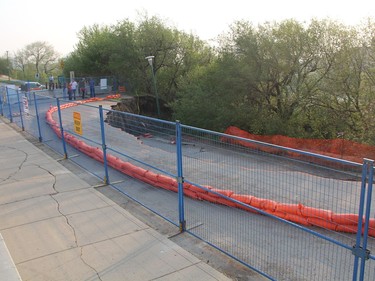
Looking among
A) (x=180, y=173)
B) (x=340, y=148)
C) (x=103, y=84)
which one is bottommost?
(x=340, y=148)

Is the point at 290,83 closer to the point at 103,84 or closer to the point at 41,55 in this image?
the point at 103,84

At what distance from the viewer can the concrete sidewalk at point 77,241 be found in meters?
4.59

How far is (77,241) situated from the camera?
5492mm

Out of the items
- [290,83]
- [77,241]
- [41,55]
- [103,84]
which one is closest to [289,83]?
[290,83]

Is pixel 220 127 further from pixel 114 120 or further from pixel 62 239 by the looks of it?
pixel 62 239

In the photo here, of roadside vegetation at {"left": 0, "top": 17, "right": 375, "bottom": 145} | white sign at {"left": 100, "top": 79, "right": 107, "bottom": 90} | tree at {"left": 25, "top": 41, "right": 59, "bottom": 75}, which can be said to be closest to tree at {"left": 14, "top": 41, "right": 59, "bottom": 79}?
tree at {"left": 25, "top": 41, "right": 59, "bottom": 75}

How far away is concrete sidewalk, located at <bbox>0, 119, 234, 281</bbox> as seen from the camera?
4.59m

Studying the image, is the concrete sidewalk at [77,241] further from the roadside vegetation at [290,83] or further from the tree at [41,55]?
the tree at [41,55]

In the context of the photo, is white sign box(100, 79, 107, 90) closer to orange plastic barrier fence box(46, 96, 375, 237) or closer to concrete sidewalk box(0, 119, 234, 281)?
orange plastic barrier fence box(46, 96, 375, 237)

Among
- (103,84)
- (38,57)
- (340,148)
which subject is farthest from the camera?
(38,57)

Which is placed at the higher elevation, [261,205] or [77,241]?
[261,205]

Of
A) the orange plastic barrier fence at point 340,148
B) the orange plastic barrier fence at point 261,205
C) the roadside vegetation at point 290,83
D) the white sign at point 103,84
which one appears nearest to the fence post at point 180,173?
the orange plastic barrier fence at point 261,205

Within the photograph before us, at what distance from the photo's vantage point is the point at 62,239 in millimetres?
5562

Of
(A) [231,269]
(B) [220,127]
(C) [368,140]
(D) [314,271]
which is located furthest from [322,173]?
(B) [220,127]
